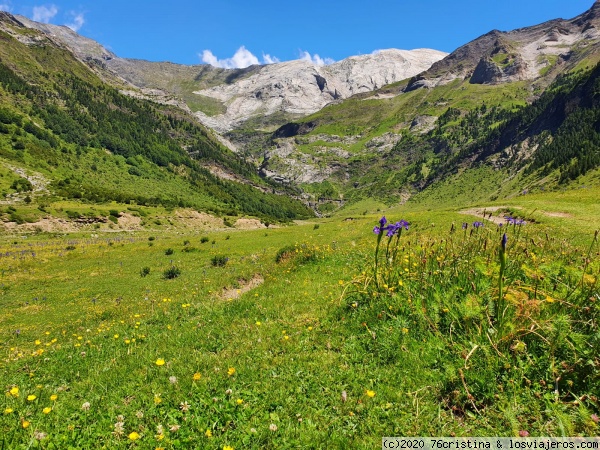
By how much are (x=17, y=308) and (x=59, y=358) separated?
50.0ft

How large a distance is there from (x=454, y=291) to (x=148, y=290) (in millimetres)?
18899

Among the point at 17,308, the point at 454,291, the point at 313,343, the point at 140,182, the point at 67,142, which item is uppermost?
the point at 67,142

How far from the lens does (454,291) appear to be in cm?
717

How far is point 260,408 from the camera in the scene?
5.10 meters

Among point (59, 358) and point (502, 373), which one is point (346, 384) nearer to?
point (502, 373)

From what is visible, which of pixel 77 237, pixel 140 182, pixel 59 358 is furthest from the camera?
pixel 140 182

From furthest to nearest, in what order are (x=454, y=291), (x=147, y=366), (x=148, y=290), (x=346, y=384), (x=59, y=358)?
1. (x=148, y=290)
2. (x=59, y=358)
3. (x=454, y=291)
4. (x=147, y=366)
5. (x=346, y=384)

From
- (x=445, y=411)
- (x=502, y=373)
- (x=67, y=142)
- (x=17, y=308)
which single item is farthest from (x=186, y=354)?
(x=67, y=142)

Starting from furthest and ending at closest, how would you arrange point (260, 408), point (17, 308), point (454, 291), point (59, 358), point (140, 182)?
1. point (140, 182)
2. point (17, 308)
3. point (59, 358)
4. point (454, 291)
5. point (260, 408)

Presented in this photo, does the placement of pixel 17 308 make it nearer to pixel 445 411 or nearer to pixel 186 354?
pixel 186 354

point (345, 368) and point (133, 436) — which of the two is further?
point (345, 368)

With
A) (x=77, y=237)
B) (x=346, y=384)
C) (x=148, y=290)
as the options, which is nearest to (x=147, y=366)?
(x=346, y=384)

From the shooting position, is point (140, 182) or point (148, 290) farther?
point (140, 182)

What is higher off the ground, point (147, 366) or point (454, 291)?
point (454, 291)
